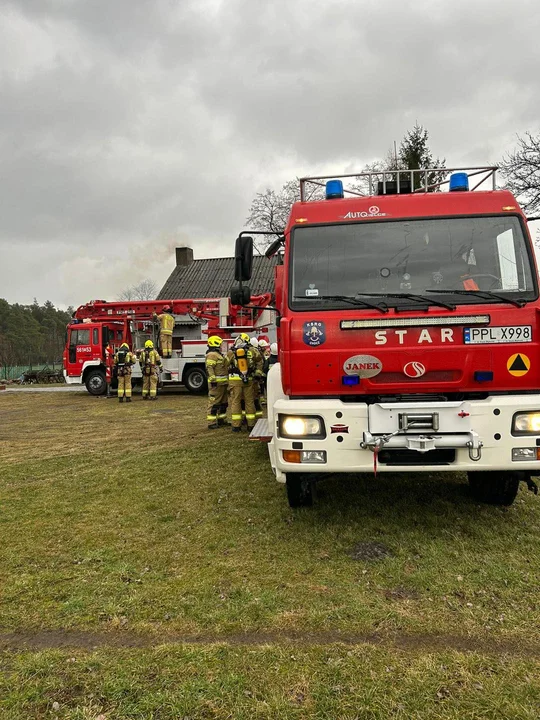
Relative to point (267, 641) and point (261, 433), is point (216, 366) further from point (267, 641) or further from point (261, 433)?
point (267, 641)

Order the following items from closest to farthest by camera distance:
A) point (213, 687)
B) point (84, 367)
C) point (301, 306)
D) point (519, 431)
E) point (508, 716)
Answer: point (508, 716), point (213, 687), point (519, 431), point (301, 306), point (84, 367)

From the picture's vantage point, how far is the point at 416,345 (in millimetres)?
3477

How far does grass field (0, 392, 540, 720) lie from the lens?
7.18 ft

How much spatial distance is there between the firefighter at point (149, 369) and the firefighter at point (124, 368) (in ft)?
1.25

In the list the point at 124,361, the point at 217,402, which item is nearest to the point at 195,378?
the point at 124,361

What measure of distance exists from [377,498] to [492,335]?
2.03 m

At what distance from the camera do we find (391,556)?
3.53 meters

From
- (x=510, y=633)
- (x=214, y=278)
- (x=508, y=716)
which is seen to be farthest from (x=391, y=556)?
(x=214, y=278)

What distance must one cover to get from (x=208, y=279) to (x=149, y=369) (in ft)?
45.7

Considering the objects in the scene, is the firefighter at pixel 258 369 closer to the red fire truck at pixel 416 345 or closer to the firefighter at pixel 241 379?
the firefighter at pixel 241 379

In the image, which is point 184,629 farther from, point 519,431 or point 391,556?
point 519,431

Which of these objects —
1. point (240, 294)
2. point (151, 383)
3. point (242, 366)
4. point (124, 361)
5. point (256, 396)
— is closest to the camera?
point (240, 294)

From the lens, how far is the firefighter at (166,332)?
15.6m

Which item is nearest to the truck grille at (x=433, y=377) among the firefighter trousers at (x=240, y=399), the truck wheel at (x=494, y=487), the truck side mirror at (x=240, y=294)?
the truck wheel at (x=494, y=487)
